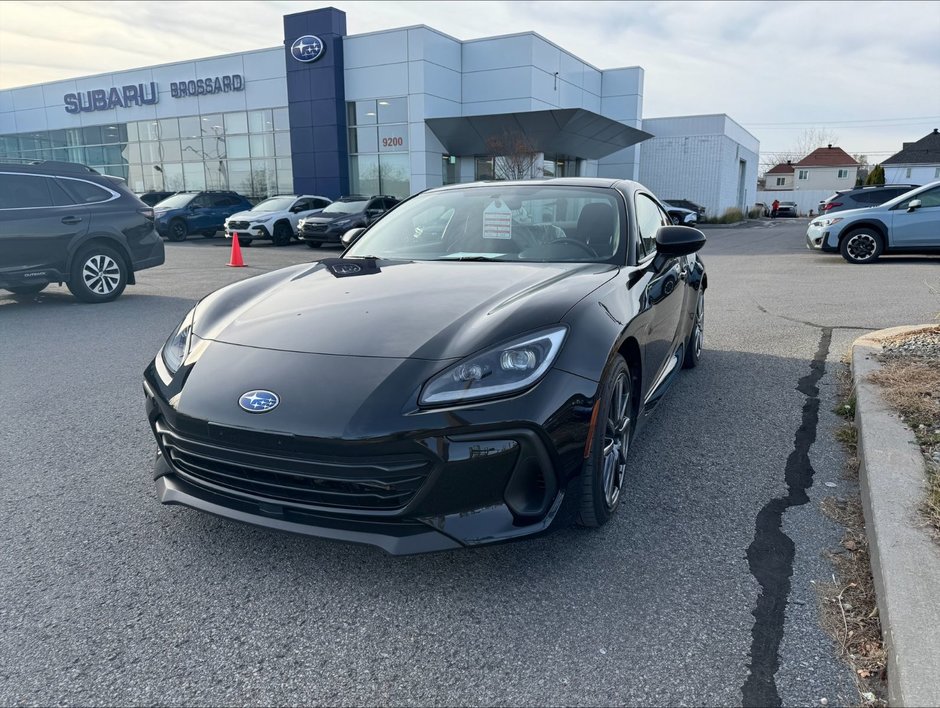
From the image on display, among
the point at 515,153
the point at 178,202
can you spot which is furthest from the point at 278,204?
the point at 515,153

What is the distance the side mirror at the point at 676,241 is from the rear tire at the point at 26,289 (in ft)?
26.0

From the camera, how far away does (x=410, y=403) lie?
233 centimetres

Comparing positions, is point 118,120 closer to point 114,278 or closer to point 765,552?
point 114,278

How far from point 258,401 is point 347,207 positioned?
1913 cm

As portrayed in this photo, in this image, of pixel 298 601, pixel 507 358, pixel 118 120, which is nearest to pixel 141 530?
pixel 298 601

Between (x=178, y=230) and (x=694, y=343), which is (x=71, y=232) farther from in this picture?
(x=178, y=230)

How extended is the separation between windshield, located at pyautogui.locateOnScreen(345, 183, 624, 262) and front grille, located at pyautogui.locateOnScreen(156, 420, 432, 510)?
67.5 inches

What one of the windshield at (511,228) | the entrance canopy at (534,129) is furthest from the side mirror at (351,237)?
the entrance canopy at (534,129)

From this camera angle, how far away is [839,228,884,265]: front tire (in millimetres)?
13211

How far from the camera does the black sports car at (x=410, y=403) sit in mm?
2307

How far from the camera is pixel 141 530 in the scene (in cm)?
293

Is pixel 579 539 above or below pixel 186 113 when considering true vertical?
below

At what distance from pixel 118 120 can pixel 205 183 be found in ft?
21.2

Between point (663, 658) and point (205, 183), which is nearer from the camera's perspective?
point (663, 658)
